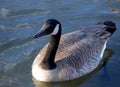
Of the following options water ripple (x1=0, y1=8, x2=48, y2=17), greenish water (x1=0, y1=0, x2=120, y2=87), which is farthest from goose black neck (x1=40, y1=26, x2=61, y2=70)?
water ripple (x1=0, y1=8, x2=48, y2=17)

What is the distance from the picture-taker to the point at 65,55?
887 centimetres

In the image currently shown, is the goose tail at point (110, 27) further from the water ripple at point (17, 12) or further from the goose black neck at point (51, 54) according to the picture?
the water ripple at point (17, 12)

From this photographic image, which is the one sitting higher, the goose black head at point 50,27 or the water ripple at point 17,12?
the goose black head at point 50,27

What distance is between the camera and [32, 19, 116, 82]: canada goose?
8672 mm

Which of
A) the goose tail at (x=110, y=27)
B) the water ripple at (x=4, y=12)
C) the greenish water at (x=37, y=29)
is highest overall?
the goose tail at (x=110, y=27)

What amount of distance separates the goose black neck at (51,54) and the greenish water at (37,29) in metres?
0.43

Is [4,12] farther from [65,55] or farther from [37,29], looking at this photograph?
[65,55]

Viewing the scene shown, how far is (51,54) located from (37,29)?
2136 mm

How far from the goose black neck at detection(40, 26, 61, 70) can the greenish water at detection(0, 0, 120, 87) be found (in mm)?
434

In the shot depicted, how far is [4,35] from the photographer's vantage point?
1044cm

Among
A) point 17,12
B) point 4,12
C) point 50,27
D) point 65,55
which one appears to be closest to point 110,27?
point 65,55

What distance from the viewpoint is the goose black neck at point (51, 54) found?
8.66 m

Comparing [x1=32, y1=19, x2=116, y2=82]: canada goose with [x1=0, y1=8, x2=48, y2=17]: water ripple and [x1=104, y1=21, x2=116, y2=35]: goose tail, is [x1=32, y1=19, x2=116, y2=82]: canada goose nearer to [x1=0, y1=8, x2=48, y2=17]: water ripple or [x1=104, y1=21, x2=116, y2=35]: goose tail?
[x1=104, y1=21, x2=116, y2=35]: goose tail

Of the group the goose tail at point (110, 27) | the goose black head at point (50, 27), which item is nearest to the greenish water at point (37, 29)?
the goose tail at point (110, 27)
